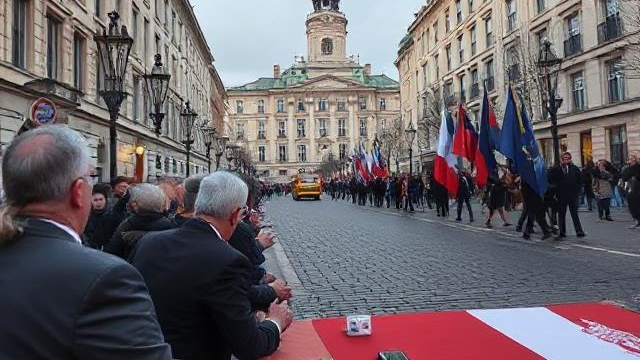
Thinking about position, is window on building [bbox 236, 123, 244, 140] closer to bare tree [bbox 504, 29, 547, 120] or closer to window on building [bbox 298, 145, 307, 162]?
window on building [bbox 298, 145, 307, 162]

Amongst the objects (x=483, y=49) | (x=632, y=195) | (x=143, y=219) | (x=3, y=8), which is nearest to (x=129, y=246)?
(x=143, y=219)

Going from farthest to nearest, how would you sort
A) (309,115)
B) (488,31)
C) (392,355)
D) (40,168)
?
(309,115) → (488,31) → (392,355) → (40,168)

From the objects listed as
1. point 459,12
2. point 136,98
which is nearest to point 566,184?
point 136,98

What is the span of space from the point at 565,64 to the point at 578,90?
5.77 feet

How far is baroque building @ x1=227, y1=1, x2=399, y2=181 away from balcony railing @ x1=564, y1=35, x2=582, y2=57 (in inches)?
3252

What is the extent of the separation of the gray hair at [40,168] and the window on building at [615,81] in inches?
1155

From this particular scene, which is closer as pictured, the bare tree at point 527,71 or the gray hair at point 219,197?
the gray hair at point 219,197

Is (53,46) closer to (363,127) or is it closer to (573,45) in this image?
(573,45)

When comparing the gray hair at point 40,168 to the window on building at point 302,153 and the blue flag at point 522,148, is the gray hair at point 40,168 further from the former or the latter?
the window on building at point 302,153

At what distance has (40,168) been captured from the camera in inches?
65.8

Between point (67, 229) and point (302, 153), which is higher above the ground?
point (302, 153)

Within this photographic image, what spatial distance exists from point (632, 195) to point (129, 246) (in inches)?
551

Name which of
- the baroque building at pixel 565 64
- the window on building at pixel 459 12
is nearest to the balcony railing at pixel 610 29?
the baroque building at pixel 565 64

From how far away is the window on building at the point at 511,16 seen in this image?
36.7 metres
